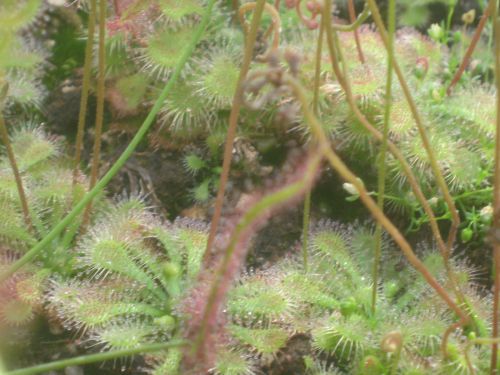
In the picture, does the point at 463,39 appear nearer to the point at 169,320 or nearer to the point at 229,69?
the point at 229,69

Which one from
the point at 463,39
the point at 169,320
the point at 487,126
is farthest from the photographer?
the point at 463,39

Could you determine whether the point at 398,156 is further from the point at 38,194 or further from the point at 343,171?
the point at 38,194

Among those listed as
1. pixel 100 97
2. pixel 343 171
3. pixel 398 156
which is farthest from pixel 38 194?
pixel 343 171

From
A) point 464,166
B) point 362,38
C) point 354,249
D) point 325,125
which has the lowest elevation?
point 354,249

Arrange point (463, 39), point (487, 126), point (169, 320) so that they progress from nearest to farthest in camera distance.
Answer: point (169, 320) < point (487, 126) < point (463, 39)

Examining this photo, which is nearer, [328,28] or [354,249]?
[328,28]

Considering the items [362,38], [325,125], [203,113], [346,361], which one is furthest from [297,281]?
[362,38]

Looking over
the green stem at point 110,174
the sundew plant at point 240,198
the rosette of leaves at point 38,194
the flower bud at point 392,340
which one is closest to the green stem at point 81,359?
the sundew plant at point 240,198
